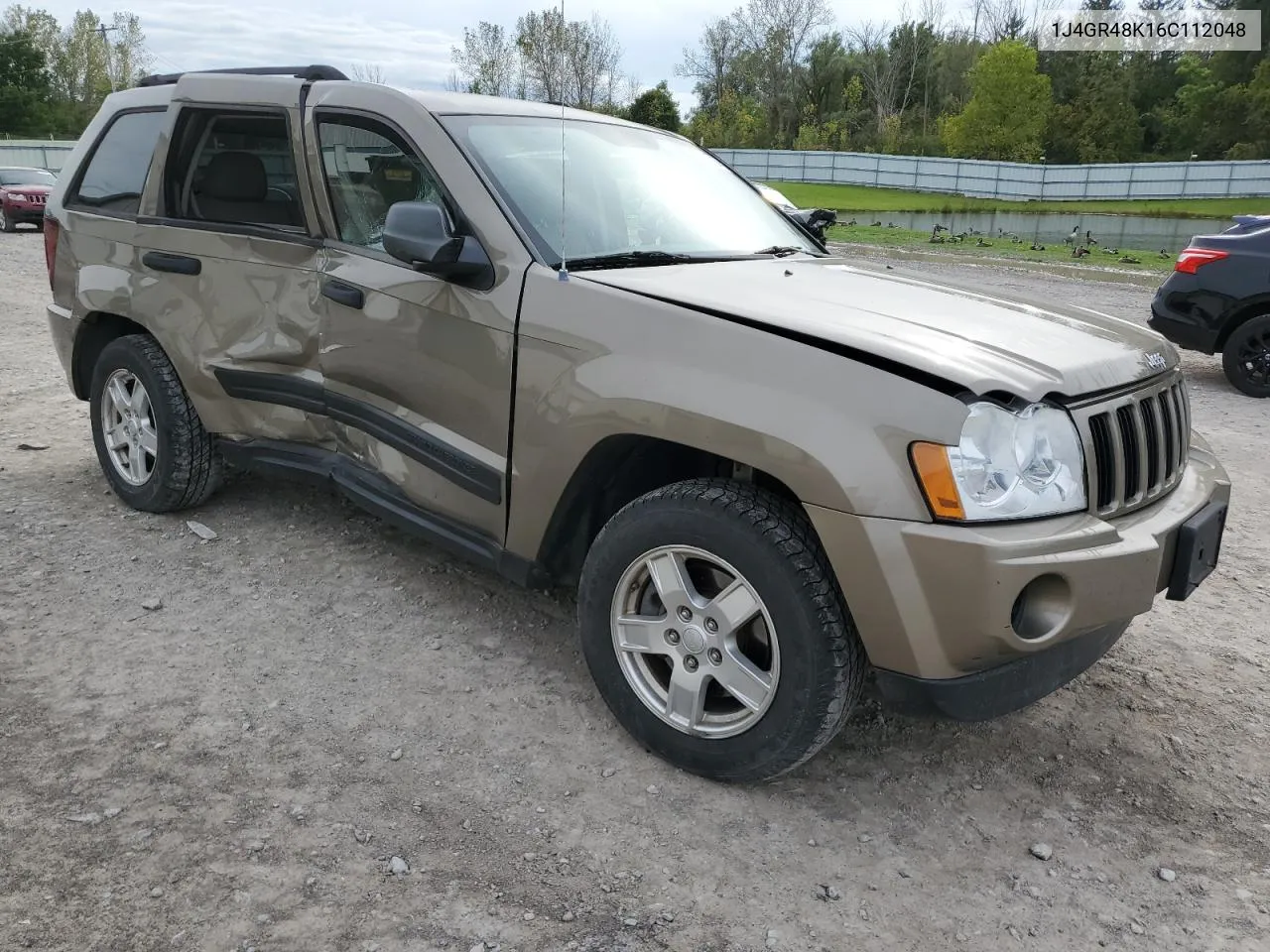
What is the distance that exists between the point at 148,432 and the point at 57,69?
81111mm

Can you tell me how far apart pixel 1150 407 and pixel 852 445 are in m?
1.03

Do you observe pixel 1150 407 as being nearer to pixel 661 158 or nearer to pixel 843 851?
pixel 843 851

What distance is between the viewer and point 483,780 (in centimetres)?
288

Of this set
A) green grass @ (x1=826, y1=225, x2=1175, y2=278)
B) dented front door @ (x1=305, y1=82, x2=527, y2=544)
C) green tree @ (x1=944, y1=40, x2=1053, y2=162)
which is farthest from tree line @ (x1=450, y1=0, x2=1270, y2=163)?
dented front door @ (x1=305, y1=82, x2=527, y2=544)

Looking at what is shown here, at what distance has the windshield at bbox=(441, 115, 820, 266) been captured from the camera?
333 centimetres

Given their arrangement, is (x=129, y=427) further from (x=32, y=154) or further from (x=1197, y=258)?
(x=32, y=154)

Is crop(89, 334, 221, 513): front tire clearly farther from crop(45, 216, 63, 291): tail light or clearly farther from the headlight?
the headlight

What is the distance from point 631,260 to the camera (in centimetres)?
330

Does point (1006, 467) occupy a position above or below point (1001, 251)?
below

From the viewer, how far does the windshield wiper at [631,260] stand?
10.5ft

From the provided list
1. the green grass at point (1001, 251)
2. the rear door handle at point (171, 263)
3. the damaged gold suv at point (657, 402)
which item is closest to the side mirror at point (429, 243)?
the damaged gold suv at point (657, 402)

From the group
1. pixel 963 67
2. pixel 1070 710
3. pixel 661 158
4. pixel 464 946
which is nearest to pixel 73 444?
pixel 661 158

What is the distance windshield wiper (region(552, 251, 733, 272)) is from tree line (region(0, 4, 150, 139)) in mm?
67708

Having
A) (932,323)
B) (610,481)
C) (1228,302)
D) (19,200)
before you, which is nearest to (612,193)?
(610,481)
